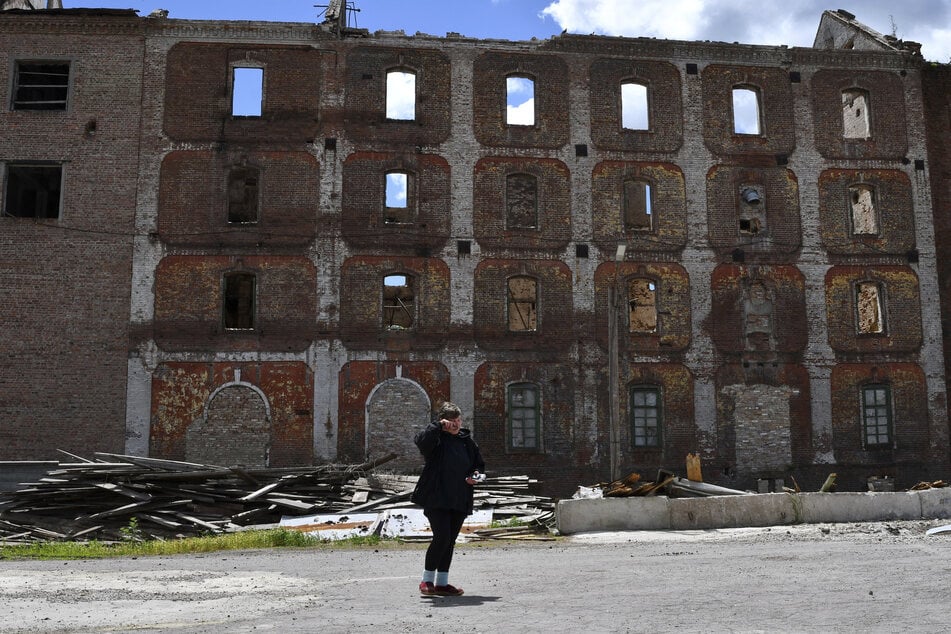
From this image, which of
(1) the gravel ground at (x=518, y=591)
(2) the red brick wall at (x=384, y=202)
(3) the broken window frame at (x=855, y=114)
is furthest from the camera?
(3) the broken window frame at (x=855, y=114)

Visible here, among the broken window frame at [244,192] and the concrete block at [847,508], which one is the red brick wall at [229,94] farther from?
the concrete block at [847,508]

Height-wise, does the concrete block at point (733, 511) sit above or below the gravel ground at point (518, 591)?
above

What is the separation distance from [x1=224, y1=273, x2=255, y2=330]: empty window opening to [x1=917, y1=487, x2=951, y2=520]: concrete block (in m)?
16.1

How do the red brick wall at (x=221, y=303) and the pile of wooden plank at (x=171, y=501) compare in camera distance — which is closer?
the pile of wooden plank at (x=171, y=501)

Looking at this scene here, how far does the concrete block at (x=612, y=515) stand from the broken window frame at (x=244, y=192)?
13.6 metres

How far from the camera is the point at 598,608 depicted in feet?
23.9

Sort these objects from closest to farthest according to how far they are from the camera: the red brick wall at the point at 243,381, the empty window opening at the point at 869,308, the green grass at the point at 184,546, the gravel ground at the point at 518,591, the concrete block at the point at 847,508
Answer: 1. the gravel ground at the point at 518,591
2. the green grass at the point at 184,546
3. the concrete block at the point at 847,508
4. the red brick wall at the point at 243,381
5. the empty window opening at the point at 869,308

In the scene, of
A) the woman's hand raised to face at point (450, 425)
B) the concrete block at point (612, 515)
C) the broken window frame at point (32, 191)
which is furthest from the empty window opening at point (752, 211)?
the woman's hand raised to face at point (450, 425)

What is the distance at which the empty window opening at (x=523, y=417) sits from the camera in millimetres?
24828

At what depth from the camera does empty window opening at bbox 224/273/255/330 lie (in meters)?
25.0

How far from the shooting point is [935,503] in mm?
15852

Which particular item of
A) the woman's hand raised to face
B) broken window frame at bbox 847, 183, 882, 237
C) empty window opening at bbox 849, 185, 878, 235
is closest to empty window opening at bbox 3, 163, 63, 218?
the woman's hand raised to face

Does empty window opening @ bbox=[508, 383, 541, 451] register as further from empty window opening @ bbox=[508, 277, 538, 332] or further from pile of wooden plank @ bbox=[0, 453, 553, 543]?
pile of wooden plank @ bbox=[0, 453, 553, 543]

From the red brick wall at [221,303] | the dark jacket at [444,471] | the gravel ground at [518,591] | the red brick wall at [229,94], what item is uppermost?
the red brick wall at [229,94]
